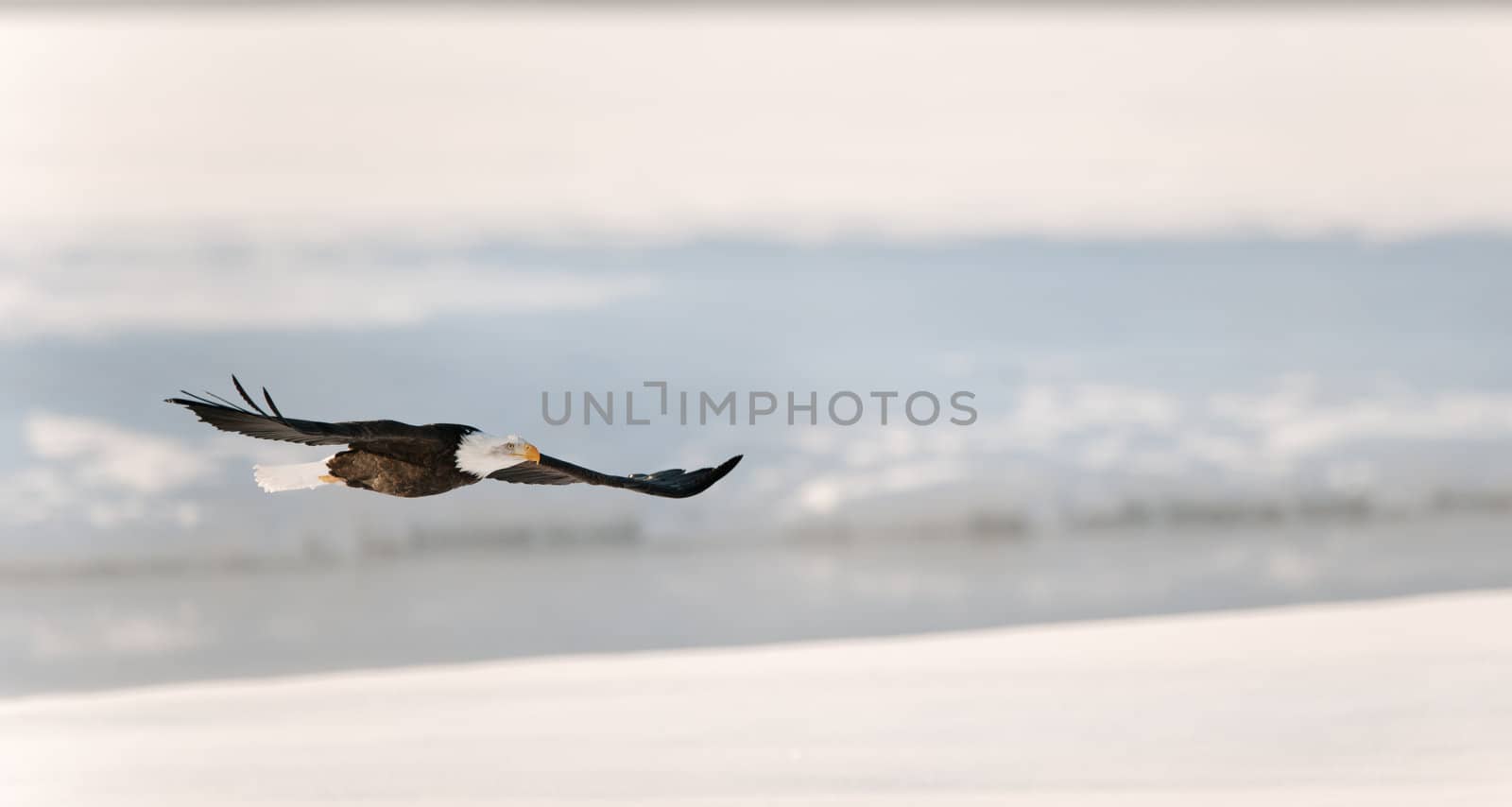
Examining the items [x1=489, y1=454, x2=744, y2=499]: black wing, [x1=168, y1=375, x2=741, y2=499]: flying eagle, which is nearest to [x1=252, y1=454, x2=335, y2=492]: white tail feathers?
[x1=168, y1=375, x2=741, y2=499]: flying eagle

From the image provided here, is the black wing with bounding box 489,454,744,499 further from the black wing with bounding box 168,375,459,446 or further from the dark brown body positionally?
the black wing with bounding box 168,375,459,446

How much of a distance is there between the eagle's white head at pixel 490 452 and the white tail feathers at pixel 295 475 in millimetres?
212

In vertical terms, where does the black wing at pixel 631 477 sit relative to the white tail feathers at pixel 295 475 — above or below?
below

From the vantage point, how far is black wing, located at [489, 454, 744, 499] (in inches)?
73.4

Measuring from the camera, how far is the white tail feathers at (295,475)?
193 cm

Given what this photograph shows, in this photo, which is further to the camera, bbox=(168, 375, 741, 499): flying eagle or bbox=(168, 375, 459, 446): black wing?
bbox=(168, 375, 741, 499): flying eagle

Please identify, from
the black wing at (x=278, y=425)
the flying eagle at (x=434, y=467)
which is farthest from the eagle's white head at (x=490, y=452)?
the black wing at (x=278, y=425)

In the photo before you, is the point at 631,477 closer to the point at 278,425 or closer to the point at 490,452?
the point at 490,452

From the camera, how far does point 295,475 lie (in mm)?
1935

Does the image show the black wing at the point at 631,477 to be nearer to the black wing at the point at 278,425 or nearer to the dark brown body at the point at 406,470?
the dark brown body at the point at 406,470

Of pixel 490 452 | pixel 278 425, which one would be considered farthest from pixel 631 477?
pixel 278 425

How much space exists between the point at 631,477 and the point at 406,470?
13.6 inches

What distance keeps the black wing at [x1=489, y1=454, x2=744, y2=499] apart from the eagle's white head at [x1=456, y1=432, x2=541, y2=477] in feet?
0.12

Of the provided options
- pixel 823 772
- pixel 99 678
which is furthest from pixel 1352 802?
pixel 99 678
